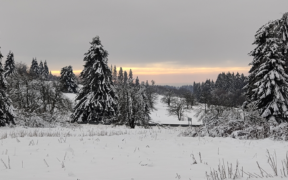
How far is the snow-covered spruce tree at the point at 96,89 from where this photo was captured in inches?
967

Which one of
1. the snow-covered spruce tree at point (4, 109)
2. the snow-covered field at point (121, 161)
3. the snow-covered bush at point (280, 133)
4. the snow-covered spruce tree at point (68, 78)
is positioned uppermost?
the snow-covered spruce tree at point (68, 78)

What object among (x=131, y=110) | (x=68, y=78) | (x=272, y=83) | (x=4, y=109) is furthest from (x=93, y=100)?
(x=68, y=78)

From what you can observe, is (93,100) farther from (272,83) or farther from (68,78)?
(68,78)

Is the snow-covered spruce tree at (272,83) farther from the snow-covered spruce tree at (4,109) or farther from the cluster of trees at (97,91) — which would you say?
the snow-covered spruce tree at (4,109)

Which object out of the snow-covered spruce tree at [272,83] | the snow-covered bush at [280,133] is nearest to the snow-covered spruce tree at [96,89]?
the snow-covered spruce tree at [272,83]

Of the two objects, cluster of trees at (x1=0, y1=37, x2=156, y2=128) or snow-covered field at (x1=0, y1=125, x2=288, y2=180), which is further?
cluster of trees at (x1=0, y1=37, x2=156, y2=128)

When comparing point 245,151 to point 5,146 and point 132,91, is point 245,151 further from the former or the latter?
point 132,91

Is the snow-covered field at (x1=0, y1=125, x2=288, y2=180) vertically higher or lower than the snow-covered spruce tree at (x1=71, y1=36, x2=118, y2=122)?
lower

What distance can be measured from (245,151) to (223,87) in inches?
4781

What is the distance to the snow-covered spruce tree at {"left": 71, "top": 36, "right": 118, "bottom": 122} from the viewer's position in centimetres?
2456

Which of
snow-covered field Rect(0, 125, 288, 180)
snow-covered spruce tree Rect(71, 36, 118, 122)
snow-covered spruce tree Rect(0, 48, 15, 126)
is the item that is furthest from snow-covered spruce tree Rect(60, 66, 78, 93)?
snow-covered field Rect(0, 125, 288, 180)

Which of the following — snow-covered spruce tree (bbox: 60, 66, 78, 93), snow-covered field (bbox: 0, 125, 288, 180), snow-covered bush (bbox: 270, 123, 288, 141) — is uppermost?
snow-covered spruce tree (bbox: 60, 66, 78, 93)

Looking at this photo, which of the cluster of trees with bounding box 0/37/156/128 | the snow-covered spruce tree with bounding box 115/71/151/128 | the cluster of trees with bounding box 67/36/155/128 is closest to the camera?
the cluster of trees with bounding box 0/37/156/128

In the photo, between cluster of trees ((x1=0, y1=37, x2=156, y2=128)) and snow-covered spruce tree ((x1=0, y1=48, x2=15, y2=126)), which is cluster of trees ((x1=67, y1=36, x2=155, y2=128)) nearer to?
cluster of trees ((x1=0, y1=37, x2=156, y2=128))
